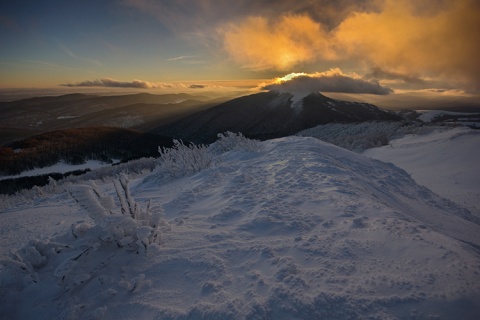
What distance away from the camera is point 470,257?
110 inches

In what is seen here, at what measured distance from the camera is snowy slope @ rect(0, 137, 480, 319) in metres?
2.25

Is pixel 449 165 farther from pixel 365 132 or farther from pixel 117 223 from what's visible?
pixel 365 132

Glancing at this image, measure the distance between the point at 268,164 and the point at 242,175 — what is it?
1.47 metres

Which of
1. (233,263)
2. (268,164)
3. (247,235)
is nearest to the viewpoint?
(233,263)

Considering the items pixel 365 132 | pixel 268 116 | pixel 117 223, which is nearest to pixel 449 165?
pixel 117 223

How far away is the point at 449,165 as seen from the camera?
1464 centimetres

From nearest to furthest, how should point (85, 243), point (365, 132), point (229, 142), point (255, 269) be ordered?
point (255, 269), point (85, 243), point (229, 142), point (365, 132)

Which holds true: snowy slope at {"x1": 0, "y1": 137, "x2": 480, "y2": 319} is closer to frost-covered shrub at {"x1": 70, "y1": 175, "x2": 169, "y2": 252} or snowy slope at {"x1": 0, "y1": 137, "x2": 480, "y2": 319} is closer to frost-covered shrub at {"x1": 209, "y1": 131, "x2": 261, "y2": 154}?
frost-covered shrub at {"x1": 70, "y1": 175, "x2": 169, "y2": 252}

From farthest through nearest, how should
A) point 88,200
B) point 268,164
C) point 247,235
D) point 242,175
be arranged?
point 268,164, point 242,175, point 247,235, point 88,200

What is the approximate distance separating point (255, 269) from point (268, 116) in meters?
152

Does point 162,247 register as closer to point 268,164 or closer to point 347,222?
point 347,222

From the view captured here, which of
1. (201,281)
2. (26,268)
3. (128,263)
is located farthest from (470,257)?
(26,268)

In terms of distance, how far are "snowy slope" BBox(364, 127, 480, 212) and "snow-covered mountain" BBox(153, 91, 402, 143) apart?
10875 cm

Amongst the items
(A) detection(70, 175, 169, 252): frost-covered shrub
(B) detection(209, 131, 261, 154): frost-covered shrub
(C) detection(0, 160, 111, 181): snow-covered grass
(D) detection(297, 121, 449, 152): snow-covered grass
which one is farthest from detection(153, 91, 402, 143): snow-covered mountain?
(A) detection(70, 175, 169, 252): frost-covered shrub
